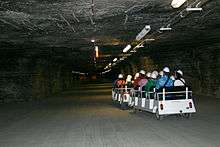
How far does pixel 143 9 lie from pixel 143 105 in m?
6.29

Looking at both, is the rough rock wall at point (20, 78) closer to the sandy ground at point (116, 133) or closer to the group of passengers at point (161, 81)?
the group of passengers at point (161, 81)

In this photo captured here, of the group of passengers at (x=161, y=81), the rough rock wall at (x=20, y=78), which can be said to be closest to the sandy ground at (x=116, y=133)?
the group of passengers at (x=161, y=81)

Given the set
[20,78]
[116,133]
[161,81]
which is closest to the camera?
[116,133]

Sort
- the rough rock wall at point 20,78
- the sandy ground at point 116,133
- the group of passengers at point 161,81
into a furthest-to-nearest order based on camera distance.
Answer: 1. the rough rock wall at point 20,78
2. the group of passengers at point 161,81
3. the sandy ground at point 116,133

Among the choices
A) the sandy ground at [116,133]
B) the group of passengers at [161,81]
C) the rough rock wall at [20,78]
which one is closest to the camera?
the sandy ground at [116,133]

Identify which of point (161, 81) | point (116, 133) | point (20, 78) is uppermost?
point (20, 78)

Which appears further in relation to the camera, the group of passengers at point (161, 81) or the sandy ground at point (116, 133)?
the group of passengers at point (161, 81)

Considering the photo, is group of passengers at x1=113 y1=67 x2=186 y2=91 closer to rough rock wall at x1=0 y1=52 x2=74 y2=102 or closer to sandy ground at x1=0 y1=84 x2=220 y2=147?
sandy ground at x1=0 y1=84 x2=220 y2=147

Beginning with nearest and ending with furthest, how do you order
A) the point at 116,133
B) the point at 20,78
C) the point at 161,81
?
the point at 116,133 < the point at 161,81 < the point at 20,78

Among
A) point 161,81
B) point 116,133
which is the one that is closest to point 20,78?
point 161,81

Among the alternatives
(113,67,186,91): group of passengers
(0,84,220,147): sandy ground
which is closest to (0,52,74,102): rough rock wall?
(113,67,186,91): group of passengers

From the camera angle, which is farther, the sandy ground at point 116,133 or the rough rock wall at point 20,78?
the rough rock wall at point 20,78

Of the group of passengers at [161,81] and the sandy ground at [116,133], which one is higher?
the group of passengers at [161,81]

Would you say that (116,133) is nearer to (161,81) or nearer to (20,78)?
(161,81)
